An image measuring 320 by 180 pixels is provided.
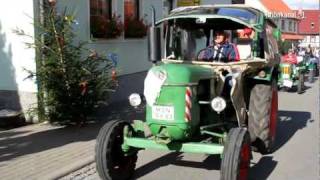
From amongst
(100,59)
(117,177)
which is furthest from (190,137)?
(100,59)

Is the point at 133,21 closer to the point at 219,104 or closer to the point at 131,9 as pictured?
the point at 131,9

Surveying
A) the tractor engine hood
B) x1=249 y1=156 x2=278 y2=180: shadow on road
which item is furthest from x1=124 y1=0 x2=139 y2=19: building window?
the tractor engine hood

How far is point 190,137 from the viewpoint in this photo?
6.10 m

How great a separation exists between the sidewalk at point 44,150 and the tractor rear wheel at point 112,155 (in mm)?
753

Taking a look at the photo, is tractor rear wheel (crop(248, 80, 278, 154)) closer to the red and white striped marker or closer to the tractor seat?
the tractor seat

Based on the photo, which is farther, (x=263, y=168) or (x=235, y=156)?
(x=263, y=168)

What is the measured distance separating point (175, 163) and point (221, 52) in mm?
1671

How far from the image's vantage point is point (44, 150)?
25.6ft

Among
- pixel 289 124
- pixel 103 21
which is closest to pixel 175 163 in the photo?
pixel 289 124

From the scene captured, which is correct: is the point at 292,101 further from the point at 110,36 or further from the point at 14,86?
the point at 14,86

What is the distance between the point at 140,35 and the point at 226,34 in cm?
617

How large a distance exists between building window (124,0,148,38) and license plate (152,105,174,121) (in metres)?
7.81

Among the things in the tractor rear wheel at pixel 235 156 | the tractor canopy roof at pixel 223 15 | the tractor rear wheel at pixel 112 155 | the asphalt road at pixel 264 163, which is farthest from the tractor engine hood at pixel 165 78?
the tractor canopy roof at pixel 223 15

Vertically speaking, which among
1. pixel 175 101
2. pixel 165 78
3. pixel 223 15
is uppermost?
pixel 223 15
